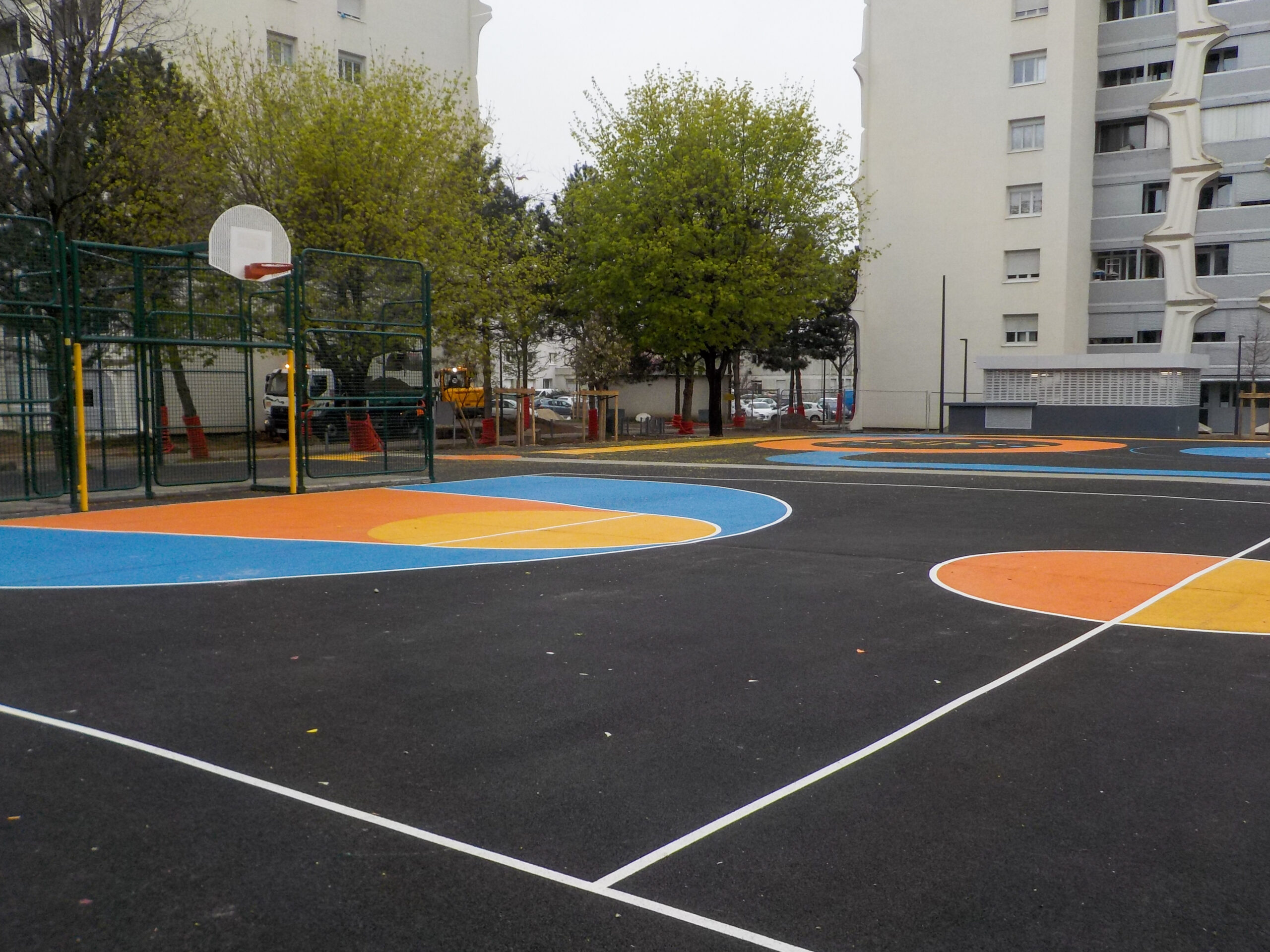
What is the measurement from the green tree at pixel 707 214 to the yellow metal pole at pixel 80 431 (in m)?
22.1

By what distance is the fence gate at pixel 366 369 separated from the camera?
58.3 feet

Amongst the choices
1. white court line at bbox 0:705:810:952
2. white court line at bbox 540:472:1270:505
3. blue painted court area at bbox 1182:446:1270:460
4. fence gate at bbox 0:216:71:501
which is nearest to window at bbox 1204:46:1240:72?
blue painted court area at bbox 1182:446:1270:460

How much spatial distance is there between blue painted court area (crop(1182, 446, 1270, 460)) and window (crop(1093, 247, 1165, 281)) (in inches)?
667

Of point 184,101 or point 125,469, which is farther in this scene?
point 184,101

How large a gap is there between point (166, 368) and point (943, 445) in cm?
2070

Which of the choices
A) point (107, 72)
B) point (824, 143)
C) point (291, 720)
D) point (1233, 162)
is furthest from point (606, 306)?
point (291, 720)

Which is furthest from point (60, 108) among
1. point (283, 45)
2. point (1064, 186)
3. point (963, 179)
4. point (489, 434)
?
point (1064, 186)

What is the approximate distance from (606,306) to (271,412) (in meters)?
15.9

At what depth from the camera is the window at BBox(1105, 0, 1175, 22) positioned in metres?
43.0

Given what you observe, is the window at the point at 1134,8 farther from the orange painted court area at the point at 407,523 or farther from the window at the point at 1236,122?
the orange painted court area at the point at 407,523

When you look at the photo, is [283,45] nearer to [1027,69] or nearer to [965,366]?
[965,366]

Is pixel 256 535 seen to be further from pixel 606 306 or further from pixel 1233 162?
pixel 1233 162

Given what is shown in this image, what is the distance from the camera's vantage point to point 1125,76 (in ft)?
145

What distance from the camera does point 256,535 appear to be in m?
11.7
